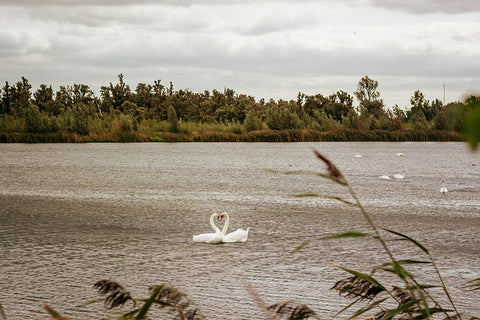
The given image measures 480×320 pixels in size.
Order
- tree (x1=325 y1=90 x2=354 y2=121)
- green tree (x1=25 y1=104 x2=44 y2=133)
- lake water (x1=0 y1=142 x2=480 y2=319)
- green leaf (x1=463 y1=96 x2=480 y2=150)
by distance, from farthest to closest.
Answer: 1. tree (x1=325 y1=90 x2=354 y2=121)
2. green tree (x1=25 y1=104 x2=44 y2=133)
3. lake water (x1=0 y1=142 x2=480 y2=319)
4. green leaf (x1=463 y1=96 x2=480 y2=150)

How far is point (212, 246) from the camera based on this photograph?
1032 centimetres

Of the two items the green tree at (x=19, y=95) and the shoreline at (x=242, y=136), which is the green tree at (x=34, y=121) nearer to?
the shoreline at (x=242, y=136)

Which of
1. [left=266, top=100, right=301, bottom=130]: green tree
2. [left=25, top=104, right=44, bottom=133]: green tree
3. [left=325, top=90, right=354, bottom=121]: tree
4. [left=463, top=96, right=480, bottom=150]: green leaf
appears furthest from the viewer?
[left=325, top=90, right=354, bottom=121]: tree

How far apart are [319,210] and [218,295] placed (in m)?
8.08

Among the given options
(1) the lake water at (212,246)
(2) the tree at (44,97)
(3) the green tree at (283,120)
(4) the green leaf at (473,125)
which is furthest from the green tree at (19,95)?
(4) the green leaf at (473,125)

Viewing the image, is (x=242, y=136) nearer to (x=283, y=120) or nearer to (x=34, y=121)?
(x=283, y=120)

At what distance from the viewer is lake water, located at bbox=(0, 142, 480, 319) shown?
7266 mm

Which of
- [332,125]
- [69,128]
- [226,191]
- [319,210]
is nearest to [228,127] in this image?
[332,125]

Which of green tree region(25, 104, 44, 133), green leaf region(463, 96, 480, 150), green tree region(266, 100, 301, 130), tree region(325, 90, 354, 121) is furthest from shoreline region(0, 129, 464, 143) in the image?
green leaf region(463, 96, 480, 150)

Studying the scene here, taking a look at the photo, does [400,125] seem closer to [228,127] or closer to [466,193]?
[228,127]

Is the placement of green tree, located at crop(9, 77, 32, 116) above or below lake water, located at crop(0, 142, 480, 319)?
above

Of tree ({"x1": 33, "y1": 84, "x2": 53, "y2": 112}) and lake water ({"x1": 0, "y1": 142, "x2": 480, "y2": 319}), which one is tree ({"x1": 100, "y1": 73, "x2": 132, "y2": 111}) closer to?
tree ({"x1": 33, "y1": 84, "x2": 53, "y2": 112})

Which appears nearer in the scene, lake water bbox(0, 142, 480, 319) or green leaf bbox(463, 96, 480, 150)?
green leaf bbox(463, 96, 480, 150)

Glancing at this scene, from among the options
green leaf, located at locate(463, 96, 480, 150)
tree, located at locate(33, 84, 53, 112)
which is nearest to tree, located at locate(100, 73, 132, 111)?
tree, located at locate(33, 84, 53, 112)
